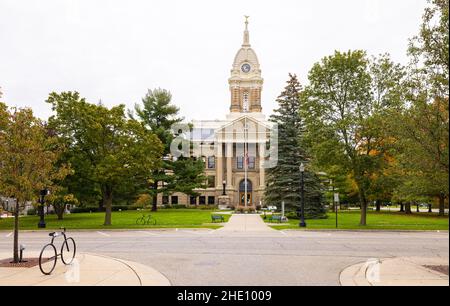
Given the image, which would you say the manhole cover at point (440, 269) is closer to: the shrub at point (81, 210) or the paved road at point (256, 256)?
the paved road at point (256, 256)

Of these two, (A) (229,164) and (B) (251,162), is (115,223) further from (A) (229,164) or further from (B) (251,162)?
(B) (251,162)

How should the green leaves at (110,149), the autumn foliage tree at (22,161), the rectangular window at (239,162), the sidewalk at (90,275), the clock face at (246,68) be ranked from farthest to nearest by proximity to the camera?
the clock face at (246,68), the rectangular window at (239,162), the green leaves at (110,149), the autumn foliage tree at (22,161), the sidewalk at (90,275)

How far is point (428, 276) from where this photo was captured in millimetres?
10172

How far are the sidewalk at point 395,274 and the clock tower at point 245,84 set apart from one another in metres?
77.9

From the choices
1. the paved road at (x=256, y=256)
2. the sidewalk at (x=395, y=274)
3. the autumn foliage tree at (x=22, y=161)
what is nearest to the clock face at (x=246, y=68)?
the paved road at (x=256, y=256)

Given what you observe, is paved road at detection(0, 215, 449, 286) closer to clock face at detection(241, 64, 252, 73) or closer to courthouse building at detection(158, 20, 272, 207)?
courthouse building at detection(158, 20, 272, 207)

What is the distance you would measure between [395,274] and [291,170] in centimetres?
3145

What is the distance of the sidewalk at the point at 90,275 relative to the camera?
31.4 feet

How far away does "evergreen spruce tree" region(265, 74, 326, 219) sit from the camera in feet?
133

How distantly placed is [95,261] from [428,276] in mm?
9195

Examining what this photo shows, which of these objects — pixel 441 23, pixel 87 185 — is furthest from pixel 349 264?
pixel 87 185

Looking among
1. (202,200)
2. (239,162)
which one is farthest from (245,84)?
(202,200)

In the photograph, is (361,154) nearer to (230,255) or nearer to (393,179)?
(393,179)

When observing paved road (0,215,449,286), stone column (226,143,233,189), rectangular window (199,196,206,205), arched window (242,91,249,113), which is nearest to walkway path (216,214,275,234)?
paved road (0,215,449,286)
